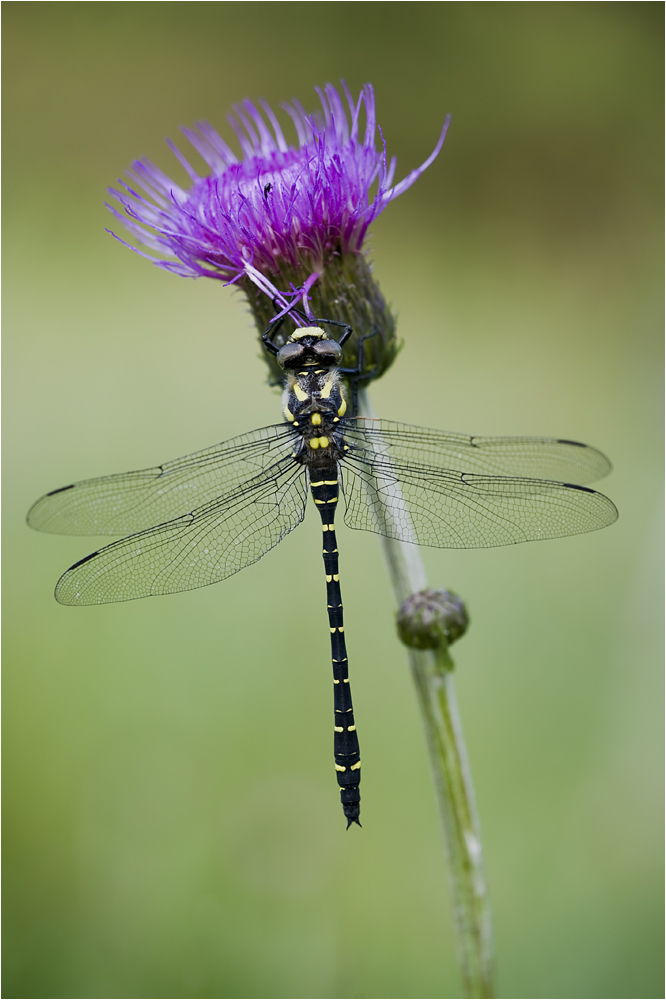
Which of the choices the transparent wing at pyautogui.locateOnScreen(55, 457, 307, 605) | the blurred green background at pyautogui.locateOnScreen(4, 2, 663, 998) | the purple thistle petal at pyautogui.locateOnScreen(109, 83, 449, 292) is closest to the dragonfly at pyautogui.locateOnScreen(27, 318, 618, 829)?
the transparent wing at pyautogui.locateOnScreen(55, 457, 307, 605)

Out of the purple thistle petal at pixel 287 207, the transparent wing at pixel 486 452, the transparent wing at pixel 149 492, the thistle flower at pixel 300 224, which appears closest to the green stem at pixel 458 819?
the transparent wing at pixel 486 452

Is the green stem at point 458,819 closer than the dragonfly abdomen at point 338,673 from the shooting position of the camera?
Yes

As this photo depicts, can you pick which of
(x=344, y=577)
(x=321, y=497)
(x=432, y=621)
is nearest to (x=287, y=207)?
(x=321, y=497)

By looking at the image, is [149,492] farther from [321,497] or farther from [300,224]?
[300,224]

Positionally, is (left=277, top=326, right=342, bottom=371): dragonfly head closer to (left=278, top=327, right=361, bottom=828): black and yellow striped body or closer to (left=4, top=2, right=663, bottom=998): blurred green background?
(left=278, top=327, right=361, bottom=828): black and yellow striped body

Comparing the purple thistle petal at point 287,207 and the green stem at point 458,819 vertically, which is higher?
the purple thistle petal at point 287,207

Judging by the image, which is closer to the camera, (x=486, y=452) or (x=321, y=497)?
(x=486, y=452)

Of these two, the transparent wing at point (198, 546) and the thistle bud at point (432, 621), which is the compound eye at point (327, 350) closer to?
the transparent wing at point (198, 546)
